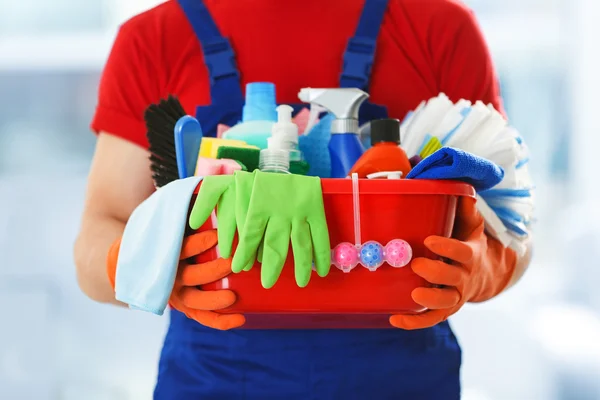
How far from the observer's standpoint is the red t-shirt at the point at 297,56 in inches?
35.1

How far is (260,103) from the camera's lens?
0.75 m

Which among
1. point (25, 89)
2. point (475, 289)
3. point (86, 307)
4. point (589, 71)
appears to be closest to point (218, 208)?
point (475, 289)

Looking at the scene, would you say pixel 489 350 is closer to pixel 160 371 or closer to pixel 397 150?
pixel 160 371

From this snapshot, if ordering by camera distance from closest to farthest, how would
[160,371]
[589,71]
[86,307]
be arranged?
[160,371]
[86,307]
[589,71]

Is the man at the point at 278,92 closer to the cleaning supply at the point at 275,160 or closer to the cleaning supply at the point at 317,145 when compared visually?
the cleaning supply at the point at 317,145

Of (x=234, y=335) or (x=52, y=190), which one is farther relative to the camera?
(x=52, y=190)

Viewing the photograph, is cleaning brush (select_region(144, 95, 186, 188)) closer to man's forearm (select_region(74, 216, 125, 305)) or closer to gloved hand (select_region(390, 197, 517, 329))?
man's forearm (select_region(74, 216, 125, 305))

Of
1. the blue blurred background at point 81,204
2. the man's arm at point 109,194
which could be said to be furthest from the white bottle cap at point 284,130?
the blue blurred background at point 81,204

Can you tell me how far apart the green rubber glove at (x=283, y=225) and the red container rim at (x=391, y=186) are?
13mm

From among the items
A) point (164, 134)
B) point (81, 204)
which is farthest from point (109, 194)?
point (81, 204)

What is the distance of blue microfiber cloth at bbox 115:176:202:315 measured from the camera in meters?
0.59

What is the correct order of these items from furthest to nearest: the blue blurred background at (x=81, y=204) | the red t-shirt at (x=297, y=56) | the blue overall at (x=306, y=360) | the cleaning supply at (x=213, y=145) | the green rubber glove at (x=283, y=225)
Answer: the blue blurred background at (x=81, y=204) → the red t-shirt at (x=297, y=56) → the blue overall at (x=306, y=360) → the cleaning supply at (x=213, y=145) → the green rubber glove at (x=283, y=225)

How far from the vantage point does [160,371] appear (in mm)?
872

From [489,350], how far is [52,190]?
1.05 meters
